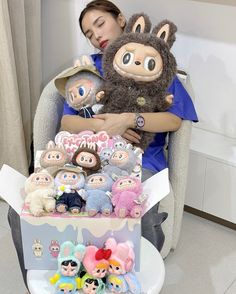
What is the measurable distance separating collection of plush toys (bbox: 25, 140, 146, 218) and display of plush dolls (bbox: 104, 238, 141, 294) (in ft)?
0.27

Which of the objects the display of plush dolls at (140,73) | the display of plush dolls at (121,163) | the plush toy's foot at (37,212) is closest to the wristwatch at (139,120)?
the display of plush dolls at (140,73)

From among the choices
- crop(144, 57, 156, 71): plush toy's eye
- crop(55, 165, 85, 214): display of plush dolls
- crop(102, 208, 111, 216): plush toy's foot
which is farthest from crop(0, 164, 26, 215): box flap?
crop(144, 57, 156, 71): plush toy's eye

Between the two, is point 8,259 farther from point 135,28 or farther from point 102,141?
point 135,28

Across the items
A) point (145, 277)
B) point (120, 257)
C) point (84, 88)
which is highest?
point (84, 88)

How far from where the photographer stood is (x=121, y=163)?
1415 millimetres

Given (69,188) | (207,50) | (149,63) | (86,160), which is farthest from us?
(207,50)

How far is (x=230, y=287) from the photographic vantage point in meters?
1.80

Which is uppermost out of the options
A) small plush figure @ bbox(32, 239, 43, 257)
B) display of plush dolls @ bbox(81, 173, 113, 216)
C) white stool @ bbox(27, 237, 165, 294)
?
display of plush dolls @ bbox(81, 173, 113, 216)

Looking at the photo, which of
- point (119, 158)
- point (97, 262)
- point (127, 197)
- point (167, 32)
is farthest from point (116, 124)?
point (97, 262)

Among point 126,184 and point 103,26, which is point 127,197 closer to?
point 126,184

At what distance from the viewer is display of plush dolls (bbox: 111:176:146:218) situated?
1228mm

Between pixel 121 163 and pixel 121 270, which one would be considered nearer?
pixel 121 270

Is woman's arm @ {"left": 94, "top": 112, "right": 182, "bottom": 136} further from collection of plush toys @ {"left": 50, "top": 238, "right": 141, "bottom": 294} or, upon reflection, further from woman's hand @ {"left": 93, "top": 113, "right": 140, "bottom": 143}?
A: collection of plush toys @ {"left": 50, "top": 238, "right": 141, "bottom": 294}

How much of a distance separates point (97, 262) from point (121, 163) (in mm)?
324
